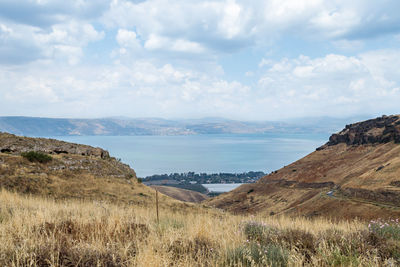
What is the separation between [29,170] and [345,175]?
6296cm

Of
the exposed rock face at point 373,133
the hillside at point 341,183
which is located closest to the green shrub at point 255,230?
the hillside at point 341,183

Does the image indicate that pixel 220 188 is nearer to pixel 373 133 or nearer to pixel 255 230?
pixel 373 133

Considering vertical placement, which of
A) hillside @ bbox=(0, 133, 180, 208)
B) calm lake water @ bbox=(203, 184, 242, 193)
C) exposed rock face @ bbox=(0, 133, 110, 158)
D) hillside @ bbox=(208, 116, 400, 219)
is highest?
exposed rock face @ bbox=(0, 133, 110, 158)

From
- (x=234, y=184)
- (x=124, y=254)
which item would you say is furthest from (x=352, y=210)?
(x=234, y=184)

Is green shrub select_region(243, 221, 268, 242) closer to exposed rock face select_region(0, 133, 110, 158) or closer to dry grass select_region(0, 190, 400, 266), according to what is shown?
dry grass select_region(0, 190, 400, 266)

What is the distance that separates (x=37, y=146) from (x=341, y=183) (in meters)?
54.5

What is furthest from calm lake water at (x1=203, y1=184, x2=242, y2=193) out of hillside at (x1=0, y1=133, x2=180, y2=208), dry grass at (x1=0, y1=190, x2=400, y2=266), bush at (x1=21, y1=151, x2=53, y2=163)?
dry grass at (x1=0, y1=190, x2=400, y2=266)

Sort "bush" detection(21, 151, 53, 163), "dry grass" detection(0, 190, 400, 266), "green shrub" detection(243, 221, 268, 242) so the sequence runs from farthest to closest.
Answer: "bush" detection(21, 151, 53, 163), "green shrub" detection(243, 221, 268, 242), "dry grass" detection(0, 190, 400, 266)

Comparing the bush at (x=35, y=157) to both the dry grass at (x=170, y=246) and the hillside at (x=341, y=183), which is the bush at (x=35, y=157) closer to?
the dry grass at (x=170, y=246)

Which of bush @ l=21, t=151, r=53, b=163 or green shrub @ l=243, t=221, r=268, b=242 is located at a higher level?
bush @ l=21, t=151, r=53, b=163

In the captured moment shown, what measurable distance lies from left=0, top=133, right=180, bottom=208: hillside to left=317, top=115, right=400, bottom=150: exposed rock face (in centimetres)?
7141

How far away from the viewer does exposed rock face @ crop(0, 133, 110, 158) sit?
29886mm

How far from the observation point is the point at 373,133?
291ft

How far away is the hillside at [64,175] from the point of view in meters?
22.0
